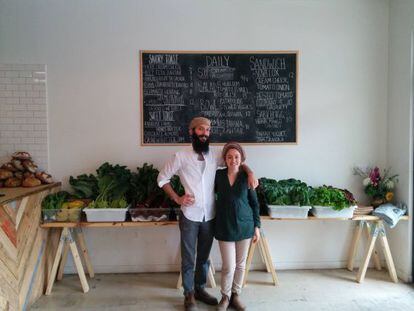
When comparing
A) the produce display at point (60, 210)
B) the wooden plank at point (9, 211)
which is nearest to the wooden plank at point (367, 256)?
the produce display at point (60, 210)

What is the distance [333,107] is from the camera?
3357 mm

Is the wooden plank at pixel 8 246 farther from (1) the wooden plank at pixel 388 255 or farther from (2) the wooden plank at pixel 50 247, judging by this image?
(1) the wooden plank at pixel 388 255

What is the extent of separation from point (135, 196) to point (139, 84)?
1.20 metres

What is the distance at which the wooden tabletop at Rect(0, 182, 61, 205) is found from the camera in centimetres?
228

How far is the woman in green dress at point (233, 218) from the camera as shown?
2406mm

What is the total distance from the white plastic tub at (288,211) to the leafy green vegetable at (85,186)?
1796 millimetres

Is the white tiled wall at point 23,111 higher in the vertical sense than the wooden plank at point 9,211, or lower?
higher

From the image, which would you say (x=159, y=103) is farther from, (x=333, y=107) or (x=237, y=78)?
(x=333, y=107)

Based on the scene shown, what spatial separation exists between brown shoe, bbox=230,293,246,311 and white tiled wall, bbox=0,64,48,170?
236 cm

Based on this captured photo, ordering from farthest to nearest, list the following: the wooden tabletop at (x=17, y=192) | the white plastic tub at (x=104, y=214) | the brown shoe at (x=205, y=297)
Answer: the white plastic tub at (x=104, y=214) < the brown shoe at (x=205, y=297) < the wooden tabletop at (x=17, y=192)

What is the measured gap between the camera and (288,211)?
2877mm

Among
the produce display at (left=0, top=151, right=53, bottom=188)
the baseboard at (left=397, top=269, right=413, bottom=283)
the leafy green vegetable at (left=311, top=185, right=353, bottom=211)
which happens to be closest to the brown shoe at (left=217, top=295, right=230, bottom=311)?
the leafy green vegetable at (left=311, top=185, right=353, bottom=211)

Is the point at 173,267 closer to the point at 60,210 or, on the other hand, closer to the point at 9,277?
the point at 60,210

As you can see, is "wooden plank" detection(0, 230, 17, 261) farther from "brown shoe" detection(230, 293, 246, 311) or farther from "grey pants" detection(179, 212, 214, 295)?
"brown shoe" detection(230, 293, 246, 311)
